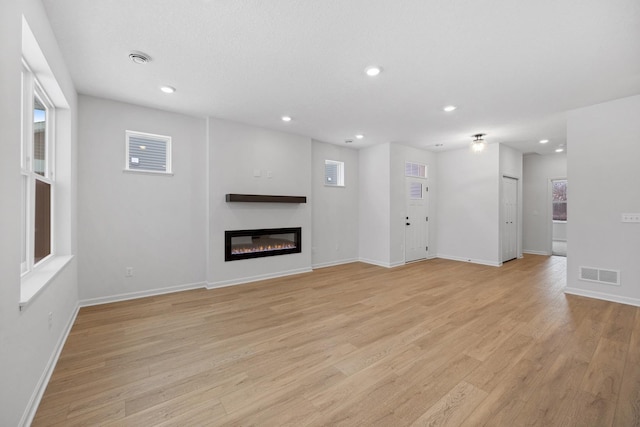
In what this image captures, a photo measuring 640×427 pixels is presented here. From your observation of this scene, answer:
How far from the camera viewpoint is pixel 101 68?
2885 mm

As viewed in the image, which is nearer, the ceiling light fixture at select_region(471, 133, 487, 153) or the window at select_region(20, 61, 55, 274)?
the window at select_region(20, 61, 55, 274)

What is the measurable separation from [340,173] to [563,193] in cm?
759

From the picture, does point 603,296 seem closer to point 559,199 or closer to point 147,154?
point 559,199

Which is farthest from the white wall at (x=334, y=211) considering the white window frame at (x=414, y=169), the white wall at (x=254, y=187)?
the white window frame at (x=414, y=169)

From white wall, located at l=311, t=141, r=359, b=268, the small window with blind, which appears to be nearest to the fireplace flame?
white wall, located at l=311, t=141, r=359, b=268

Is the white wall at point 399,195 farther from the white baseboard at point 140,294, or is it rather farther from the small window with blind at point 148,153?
the small window with blind at point 148,153

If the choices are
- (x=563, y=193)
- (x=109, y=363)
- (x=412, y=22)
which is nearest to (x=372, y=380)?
(x=109, y=363)

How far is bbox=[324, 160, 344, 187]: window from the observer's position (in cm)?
620

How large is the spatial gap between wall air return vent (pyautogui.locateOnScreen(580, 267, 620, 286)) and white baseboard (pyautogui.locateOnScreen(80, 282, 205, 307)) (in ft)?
18.7

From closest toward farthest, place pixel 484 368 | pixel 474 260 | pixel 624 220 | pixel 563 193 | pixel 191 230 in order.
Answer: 1. pixel 484 368
2. pixel 624 220
3. pixel 191 230
4. pixel 474 260
5. pixel 563 193

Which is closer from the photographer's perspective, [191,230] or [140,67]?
[140,67]

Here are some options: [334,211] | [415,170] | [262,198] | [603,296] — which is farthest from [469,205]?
[262,198]

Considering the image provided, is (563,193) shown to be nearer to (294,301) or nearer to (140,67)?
(294,301)

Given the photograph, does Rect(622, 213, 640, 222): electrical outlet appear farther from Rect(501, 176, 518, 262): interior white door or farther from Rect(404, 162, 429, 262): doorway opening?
Rect(404, 162, 429, 262): doorway opening
